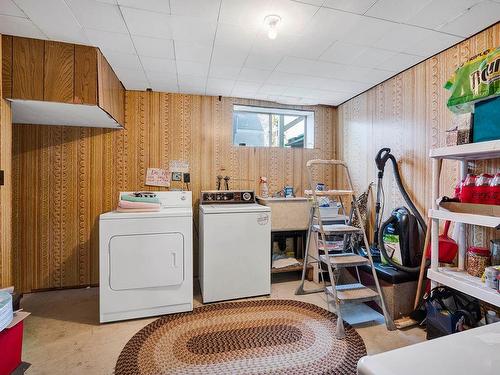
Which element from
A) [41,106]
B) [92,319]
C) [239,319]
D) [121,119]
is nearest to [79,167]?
[121,119]

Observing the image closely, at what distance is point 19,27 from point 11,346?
2.11 meters

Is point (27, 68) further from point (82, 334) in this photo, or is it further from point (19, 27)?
point (82, 334)

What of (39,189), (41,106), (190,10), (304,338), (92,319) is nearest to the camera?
(190,10)

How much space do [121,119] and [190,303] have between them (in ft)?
6.94

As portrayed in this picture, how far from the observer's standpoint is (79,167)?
2871mm

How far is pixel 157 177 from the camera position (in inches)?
122

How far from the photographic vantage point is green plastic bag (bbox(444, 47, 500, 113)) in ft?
4.97

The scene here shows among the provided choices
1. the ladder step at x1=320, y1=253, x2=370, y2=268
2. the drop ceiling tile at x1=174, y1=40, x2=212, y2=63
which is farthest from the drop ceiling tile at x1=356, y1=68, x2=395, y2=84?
the ladder step at x1=320, y1=253, x2=370, y2=268

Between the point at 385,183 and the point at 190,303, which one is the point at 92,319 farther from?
the point at 385,183

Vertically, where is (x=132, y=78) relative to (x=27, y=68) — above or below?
above

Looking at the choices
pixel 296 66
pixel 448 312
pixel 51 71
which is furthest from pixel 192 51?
pixel 448 312

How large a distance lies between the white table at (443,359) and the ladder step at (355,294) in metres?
1.40

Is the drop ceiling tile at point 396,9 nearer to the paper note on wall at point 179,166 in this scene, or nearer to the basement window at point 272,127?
the basement window at point 272,127

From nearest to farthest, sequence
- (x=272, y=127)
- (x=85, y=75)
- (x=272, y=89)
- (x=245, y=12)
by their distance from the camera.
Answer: (x=245, y=12) → (x=85, y=75) → (x=272, y=89) → (x=272, y=127)
